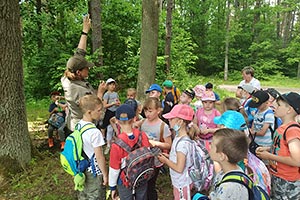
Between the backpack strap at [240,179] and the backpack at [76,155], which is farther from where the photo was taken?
the backpack at [76,155]

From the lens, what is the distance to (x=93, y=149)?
2789 mm

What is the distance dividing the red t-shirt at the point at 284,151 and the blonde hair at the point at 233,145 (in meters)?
0.83

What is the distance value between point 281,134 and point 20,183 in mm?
3938

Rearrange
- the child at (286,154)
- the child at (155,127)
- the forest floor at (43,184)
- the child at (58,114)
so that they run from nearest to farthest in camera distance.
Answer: the child at (286,154) → the child at (155,127) → the forest floor at (43,184) → the child at (58,114)

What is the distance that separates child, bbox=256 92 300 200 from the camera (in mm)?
2559

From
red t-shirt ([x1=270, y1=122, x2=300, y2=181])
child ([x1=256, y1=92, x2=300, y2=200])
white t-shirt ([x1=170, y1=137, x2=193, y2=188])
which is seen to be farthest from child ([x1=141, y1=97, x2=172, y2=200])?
red t-shirt ([x1=270, y1=122, x2=300, y2=181])

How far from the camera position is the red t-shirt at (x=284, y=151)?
256 centimetres

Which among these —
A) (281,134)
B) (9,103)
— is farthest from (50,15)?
(281,134)

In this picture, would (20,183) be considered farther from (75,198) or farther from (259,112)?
(259,112)

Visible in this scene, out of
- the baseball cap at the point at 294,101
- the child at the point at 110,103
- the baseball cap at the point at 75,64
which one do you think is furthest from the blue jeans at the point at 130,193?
the child at the point at 110,103

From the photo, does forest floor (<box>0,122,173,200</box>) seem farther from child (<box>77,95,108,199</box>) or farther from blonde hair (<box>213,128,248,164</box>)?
blonde hair (<box>213,128,248,164</box>)

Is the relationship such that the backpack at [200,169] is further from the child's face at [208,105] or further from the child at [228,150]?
the child's face at [208,105]

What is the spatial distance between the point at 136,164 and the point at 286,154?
1.58m

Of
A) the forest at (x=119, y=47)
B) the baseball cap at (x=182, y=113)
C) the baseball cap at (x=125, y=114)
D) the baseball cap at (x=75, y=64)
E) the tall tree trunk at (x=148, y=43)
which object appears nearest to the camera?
the baseball cap at (x=125, y=114)
